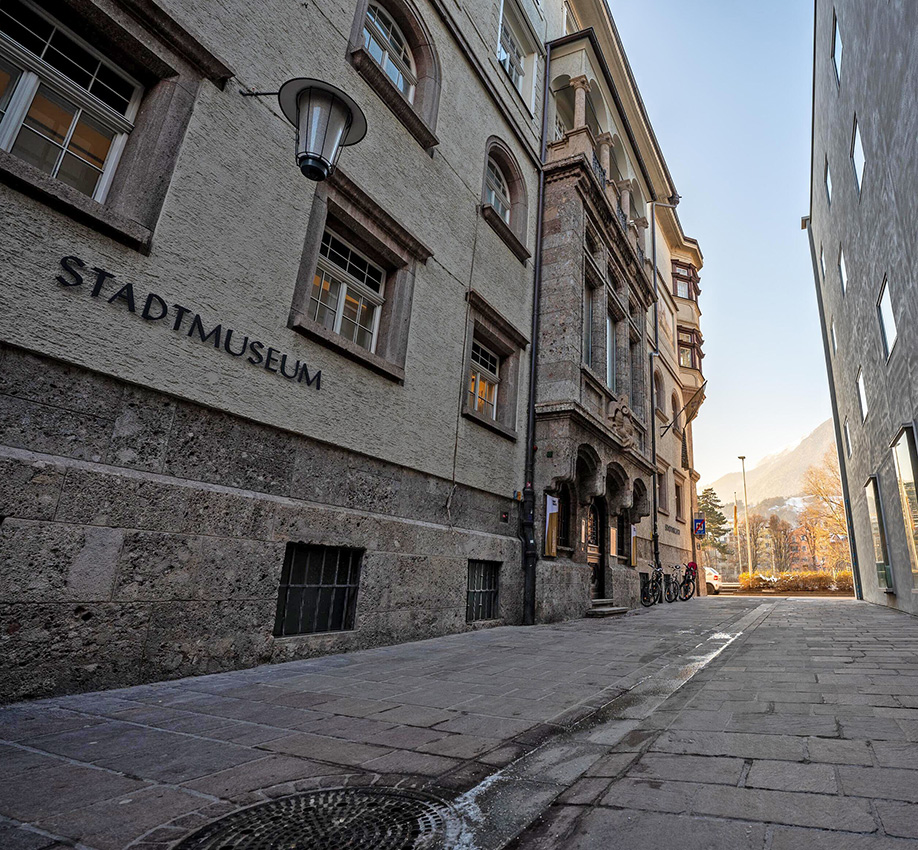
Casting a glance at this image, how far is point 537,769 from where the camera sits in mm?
2451

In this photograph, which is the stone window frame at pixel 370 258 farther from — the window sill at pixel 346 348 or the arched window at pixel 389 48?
the arched window at pixel 389 48

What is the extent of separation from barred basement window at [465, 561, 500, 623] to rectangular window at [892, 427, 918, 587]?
7.65 metres

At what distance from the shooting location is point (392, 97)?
301 inches

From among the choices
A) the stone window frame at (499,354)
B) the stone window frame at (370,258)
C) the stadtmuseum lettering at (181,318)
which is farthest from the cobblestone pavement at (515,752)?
the stone window frame at (499,354)

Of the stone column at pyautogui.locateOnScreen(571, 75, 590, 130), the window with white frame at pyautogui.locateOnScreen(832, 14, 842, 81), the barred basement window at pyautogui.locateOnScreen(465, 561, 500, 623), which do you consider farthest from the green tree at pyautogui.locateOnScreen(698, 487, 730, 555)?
the barred basement window at pyautogui.locateOnScreen(465, 561, 500, 623)

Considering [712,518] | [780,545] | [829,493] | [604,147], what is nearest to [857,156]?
[604,147]

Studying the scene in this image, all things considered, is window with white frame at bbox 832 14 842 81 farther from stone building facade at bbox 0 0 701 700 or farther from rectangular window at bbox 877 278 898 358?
stone building facade at bbox 0 0 701 700

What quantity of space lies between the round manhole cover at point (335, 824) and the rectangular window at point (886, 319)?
480 inches

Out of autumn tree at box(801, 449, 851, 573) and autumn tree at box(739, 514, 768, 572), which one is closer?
autumn tree at box(801, 449, 851, 573)

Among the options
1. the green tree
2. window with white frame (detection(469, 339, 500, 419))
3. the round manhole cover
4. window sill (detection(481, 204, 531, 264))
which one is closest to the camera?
the round manhole cover

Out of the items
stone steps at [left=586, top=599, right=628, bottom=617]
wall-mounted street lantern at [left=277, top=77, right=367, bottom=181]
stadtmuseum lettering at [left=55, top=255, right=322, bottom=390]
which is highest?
wall-mounted street lantern at [left=277, top=77, right=367, bottom=181]

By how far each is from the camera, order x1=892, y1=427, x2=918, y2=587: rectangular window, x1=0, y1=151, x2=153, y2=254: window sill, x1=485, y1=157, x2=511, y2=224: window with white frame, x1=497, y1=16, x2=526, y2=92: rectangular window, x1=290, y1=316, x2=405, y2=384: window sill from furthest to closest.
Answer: x1=497, y1=16, x2=526, y2=92: rectangular window
x1=485, y1=157, x2=511, y2=224: window with white frame
x1=892, y1=427, x2=918, y2=587: rectangular window
x1=290, y1=316, x2=405, y2=384: window sill
x1=0, y1=151, x2=153, y2=254: window sill

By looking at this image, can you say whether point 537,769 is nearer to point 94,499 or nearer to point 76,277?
point 94,499

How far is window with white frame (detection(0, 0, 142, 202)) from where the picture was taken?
424cm
